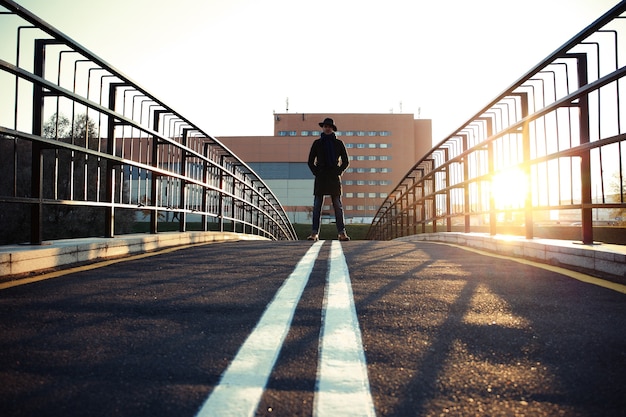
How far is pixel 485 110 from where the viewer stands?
649 centimetres

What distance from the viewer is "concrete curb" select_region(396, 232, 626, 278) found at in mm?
3508

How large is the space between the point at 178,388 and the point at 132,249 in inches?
165

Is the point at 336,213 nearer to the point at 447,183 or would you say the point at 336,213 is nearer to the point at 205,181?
the point at 447,183

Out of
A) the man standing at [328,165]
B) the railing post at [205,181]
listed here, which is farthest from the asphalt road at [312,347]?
the man standing at [328,165]

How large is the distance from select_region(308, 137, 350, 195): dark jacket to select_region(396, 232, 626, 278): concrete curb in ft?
10.6

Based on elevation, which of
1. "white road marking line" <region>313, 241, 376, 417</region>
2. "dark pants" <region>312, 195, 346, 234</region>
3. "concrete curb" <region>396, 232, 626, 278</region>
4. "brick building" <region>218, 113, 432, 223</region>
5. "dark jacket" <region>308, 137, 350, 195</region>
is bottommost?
"white road marking line" <region>313, 241, 376, 417</region>

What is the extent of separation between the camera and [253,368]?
1.66m

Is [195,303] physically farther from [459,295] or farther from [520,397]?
[520,397]

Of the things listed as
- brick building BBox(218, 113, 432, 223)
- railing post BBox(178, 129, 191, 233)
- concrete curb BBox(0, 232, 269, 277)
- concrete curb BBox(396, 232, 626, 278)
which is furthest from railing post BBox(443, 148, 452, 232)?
brick building BBox(218, 113, 432, 223)

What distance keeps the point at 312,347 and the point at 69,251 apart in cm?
317

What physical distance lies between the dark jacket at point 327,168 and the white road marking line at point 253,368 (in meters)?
6.26

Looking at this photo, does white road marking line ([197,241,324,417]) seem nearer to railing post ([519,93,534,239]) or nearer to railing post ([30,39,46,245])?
railing post ([30,39,46,245])

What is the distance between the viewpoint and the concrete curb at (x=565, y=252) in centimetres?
351

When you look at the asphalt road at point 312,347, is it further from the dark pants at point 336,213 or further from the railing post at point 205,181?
the dark pants at point 336,213
